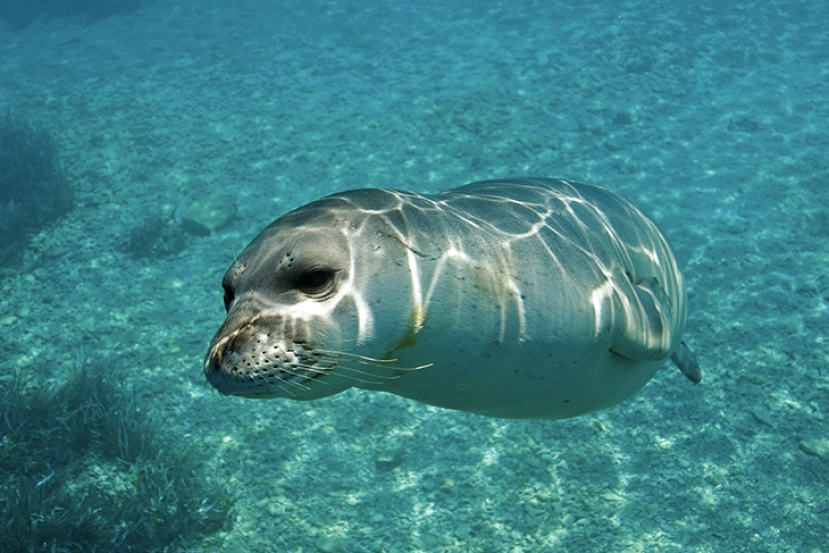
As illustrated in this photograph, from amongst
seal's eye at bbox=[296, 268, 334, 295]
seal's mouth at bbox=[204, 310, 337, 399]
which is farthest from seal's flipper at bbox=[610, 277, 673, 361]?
seal's mouth at bbox=[204, 310, 337, 399]

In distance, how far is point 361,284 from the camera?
2129 millimetres

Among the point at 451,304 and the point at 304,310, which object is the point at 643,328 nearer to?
the point at 451,304

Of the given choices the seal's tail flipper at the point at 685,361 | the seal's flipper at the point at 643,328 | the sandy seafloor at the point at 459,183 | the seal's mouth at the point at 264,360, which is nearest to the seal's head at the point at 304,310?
the seal's mouth at the point at 264,360

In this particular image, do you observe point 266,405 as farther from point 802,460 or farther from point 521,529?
point 802,460

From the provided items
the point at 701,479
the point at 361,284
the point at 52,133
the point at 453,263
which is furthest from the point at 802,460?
the point at 52,133

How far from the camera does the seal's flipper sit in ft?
10.1

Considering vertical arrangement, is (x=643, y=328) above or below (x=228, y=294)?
below

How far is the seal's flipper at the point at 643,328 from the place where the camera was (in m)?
3.09

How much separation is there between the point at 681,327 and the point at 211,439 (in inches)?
190

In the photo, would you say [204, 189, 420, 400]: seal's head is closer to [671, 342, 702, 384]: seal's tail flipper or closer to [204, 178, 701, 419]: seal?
[204, 178, 701, 419]: seal

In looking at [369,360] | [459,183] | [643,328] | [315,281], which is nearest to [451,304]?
[369,360]

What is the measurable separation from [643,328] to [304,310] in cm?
195

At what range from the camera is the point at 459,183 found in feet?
35.1

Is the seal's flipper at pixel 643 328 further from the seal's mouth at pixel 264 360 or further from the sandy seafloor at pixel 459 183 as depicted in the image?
the sandy seafloor at pixel 459 183
